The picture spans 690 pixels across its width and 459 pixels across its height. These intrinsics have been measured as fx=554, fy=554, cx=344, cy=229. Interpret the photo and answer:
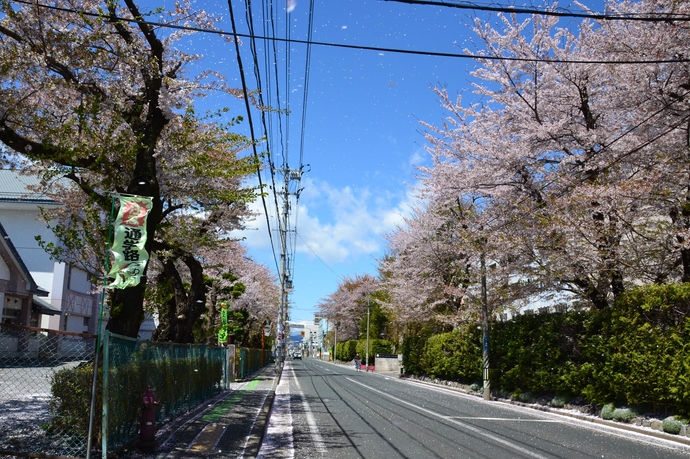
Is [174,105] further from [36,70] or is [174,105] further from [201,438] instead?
[201,438]

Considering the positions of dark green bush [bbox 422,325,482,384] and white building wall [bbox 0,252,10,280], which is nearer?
white building wall [bbox 0,252,10,280]

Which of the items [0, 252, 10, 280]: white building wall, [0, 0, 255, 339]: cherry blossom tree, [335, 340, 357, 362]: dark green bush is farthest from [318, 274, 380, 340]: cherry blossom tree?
[0, 0, 255, 339]: cherry blossom tree

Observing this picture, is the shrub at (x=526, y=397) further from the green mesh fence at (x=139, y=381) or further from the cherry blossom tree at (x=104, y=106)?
the cherry blossom tree at (x=104, y=106)

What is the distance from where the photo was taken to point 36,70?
9.72 meters

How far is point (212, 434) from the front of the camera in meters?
9.90

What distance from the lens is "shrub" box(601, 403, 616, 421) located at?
1442cm

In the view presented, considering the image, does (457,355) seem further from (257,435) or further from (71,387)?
(71,387)

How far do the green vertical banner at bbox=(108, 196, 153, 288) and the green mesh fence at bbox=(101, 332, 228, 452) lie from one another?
79 centimetres

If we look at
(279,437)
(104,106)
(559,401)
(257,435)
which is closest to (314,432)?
(279,437)

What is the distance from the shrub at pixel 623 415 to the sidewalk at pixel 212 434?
8883mm

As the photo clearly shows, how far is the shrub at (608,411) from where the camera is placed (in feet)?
47.3

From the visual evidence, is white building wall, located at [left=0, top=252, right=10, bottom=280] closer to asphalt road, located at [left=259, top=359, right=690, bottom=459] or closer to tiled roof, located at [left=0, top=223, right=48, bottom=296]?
tiled roof, located at [left=0, top=223, right=48, bottom=296]

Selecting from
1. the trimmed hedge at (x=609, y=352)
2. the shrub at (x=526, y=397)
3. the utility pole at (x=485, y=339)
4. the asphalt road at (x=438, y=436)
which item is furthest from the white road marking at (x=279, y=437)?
the utility pole at (x=485, y=339)

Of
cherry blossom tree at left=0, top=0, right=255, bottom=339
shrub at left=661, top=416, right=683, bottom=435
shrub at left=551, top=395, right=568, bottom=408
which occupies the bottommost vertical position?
shrub at left=551, top=395, right=568, bottom=408
